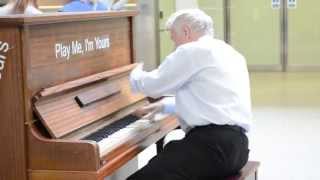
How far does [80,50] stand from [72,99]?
0.98ft

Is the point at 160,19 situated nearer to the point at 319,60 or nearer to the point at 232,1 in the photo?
the point at 232,1

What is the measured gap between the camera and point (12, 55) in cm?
254

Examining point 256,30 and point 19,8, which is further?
point 256,30

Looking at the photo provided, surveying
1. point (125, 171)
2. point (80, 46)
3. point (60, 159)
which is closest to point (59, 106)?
point (60, 159)

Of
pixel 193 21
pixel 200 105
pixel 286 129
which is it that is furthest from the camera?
pixel 286 129

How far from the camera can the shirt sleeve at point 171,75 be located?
2945 millimetres

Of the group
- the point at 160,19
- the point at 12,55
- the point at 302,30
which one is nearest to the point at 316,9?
the point at 302,30

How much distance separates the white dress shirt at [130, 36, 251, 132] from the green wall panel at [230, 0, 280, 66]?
890 centimetres

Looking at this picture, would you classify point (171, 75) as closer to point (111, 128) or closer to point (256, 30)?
point (111, 128)

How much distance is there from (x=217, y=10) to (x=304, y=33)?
156 centimetres

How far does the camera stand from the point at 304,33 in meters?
11.7

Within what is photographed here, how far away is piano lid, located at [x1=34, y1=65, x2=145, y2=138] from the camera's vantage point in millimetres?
2600

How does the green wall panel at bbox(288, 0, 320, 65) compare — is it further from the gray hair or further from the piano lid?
the gray hair

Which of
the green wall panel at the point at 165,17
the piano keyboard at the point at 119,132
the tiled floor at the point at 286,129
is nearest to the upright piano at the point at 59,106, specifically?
the piano keyboard at the point at 119,132
